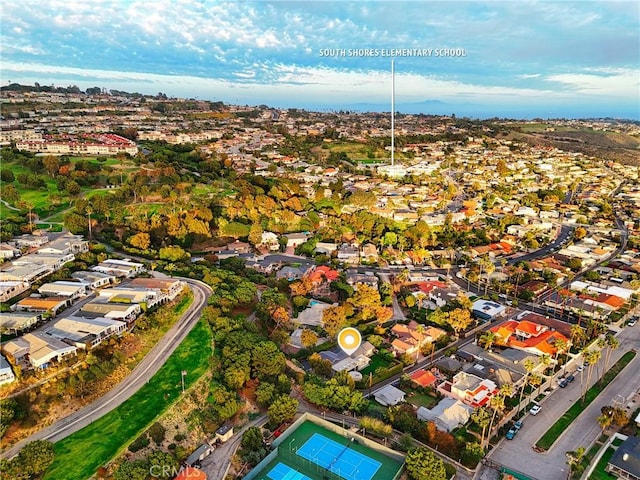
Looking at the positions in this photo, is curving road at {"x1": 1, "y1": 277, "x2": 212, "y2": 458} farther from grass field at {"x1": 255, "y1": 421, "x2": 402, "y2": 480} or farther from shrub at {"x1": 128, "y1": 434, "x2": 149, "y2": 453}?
grass field at {"x1": 255, "y1": 421, "x2": 402, "y2": 480}

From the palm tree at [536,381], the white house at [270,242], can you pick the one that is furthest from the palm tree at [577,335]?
the white house at [270,242]

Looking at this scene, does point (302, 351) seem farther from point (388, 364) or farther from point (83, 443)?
point (83, 443)

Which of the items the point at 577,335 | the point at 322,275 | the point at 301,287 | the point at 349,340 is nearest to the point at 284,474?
the point at 349,340

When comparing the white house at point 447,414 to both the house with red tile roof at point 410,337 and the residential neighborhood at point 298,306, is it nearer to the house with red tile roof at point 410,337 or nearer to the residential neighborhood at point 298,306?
the residential neighborhood at point 298,306

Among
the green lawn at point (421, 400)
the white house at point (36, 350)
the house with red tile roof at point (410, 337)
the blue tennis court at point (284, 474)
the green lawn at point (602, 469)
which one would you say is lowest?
the green lawn at point (602, 469)

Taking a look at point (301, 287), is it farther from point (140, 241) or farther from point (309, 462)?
point (309, 462)
